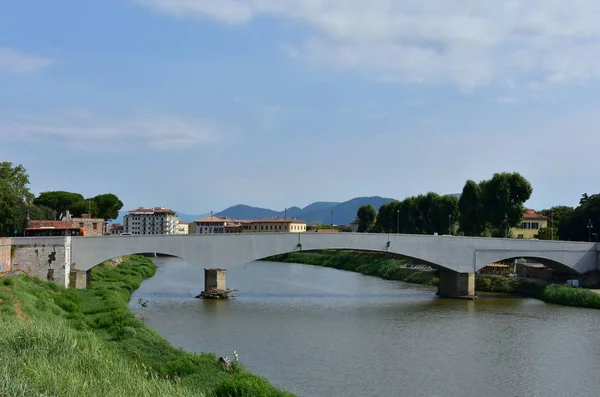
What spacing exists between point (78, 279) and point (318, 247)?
13768 mm

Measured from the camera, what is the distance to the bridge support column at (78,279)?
3634 cm

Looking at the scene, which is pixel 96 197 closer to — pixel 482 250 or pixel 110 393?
pixel 482 250

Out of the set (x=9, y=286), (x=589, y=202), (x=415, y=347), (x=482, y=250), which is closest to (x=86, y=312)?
(x=9, y=286)

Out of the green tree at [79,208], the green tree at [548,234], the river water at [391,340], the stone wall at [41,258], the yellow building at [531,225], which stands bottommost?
the river water at [391,340]

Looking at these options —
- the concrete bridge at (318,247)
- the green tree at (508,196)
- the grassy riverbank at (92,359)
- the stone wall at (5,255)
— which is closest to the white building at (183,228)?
the green tree at (508,196)

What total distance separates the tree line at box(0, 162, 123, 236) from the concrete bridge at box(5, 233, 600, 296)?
721 centimetres

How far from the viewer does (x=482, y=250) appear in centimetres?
4322

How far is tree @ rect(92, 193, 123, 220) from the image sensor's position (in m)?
81.3

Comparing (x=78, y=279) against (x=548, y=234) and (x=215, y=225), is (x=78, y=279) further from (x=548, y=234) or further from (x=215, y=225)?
(x=215, y=225)

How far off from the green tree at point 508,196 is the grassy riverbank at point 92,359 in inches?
1277

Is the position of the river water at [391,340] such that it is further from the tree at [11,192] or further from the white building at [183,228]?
the white building at [183,228]

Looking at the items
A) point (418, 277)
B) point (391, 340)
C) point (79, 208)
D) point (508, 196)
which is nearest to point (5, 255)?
point (391, 340)

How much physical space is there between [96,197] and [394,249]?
2064 inches

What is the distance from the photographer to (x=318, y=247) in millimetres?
41094
